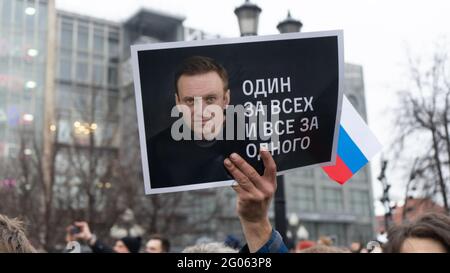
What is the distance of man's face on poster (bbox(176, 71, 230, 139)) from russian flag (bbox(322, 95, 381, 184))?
1.32m

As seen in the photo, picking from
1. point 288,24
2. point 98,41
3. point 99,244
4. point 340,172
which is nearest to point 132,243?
point 99,244

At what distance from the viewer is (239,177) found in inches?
88.0

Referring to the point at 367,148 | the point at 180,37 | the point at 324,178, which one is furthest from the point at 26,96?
the point at 367,148

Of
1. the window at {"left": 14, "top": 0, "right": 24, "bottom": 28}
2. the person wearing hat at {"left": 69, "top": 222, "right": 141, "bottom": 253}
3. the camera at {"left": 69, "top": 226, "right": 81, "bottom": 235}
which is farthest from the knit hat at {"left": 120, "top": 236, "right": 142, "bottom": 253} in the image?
the window at {"left": 14, "top": 0, "right": 24, "bottom": 28}

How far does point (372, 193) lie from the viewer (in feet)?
213

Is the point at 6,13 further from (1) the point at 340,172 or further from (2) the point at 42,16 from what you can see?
(1) the point at 340,172

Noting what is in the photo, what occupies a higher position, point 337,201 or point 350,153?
point 350,153

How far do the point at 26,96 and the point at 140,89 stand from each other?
151 feet

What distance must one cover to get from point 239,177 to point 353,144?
1.55 metres

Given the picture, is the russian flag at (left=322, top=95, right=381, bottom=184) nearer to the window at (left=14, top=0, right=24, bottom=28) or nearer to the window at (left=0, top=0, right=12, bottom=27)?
the window at (left=0, top=0, right=12, bottom=27)

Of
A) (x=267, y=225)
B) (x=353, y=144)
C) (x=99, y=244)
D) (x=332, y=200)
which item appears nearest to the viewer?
(x=267, y=225)
